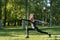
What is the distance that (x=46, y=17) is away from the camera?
75.0m

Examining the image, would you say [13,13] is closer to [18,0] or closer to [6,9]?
[6,9]

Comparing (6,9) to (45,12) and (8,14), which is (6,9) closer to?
(8,14)

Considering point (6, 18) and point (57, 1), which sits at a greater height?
point (57, 1)

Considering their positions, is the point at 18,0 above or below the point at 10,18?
above

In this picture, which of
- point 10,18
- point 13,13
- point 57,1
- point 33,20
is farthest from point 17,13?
point 33,20

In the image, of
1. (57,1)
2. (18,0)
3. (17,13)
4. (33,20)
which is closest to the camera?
(33,20)

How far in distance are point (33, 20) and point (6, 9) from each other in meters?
43.7

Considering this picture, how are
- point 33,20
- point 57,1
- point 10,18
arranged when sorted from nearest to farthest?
point 33,20, point 57,1, point 10,18

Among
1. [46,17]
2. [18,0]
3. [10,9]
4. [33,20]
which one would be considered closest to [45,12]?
[46,17]

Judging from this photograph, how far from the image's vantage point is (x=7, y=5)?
51.7 metres

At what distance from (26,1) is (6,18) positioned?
30585mm

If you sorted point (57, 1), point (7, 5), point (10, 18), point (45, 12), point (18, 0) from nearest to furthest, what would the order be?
point (18, 0) → point (57, 1) → point (7, 5) → point (10, 18) → point (45, 12)

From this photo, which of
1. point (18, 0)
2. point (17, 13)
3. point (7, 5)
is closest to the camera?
point (18, 0)

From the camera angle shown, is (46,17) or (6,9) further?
(46,17)
